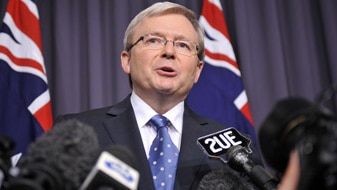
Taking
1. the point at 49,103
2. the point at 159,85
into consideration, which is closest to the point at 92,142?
the point at 159,85

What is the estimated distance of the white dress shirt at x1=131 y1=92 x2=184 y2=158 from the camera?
142 cm

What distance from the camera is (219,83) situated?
2.33 metres

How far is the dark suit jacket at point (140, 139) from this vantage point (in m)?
1.26

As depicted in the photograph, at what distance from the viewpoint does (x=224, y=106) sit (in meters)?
2.31

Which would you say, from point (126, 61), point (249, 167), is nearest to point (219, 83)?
point (126, 61)

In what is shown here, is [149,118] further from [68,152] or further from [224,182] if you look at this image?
[68,152]

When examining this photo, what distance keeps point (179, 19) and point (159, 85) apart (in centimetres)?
29

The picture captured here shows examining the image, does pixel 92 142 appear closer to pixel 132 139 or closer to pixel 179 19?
pixel 132 139

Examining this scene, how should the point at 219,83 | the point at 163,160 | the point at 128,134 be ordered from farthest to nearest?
1. the point at 219,83
2. the point at 128,134
3. the point at 163,160

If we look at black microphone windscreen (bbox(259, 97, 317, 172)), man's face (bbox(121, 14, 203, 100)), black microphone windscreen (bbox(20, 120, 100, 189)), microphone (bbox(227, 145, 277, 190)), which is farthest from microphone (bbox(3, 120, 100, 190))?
man's face (bbox(121, 14, 203, 100))

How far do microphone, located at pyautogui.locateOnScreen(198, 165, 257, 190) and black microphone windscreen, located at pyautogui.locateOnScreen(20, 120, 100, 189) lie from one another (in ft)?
1.64

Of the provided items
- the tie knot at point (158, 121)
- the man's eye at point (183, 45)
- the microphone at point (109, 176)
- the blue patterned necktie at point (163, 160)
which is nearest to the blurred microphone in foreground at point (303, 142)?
the microphone at point (109, 176)

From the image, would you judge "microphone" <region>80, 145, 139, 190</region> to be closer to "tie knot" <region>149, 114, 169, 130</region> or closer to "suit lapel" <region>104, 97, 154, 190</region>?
"suit lapel" <region>104, 97, 154, 190</region>

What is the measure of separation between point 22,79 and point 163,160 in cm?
120
